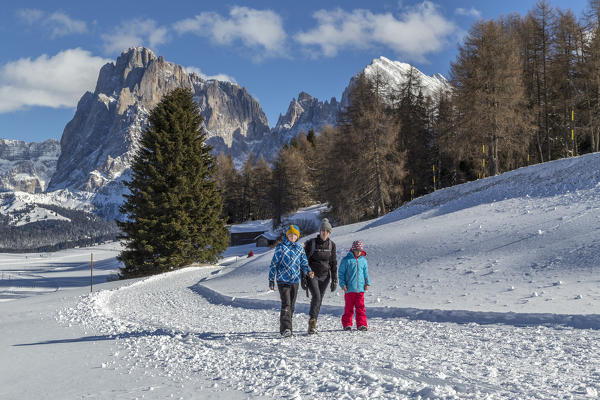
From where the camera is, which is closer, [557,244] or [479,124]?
[557,244]

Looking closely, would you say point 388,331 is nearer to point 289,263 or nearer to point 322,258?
point 322,258

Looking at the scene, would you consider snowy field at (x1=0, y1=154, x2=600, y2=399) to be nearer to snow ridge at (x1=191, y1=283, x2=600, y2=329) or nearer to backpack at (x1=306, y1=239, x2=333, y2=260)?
snow ridge at (x1=191, y1=283, x2=600, y2=329)

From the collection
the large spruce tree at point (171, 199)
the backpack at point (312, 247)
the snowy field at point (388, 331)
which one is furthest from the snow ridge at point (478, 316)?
the large spruce tree at point (171, 199)

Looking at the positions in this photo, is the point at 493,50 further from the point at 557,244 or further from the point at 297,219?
the point at 297,219

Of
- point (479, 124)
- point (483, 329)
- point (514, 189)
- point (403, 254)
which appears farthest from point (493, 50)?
point (483, 329)

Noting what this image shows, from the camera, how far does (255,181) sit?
69.6 m

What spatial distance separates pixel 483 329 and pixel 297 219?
4691cm

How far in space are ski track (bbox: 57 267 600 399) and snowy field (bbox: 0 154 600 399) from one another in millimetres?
26

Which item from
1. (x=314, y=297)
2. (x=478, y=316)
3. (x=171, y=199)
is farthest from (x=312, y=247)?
(x=171, y=199)

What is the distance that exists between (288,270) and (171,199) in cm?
1900

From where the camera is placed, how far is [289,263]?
7.14 m

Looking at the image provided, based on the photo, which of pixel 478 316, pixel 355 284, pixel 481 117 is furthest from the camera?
pixel 481 117

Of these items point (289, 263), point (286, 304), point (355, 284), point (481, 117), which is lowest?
point (286, 304)

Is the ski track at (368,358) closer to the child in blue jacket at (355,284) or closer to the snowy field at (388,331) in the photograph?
the snowy field at (388,331)
